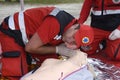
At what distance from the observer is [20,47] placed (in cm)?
282

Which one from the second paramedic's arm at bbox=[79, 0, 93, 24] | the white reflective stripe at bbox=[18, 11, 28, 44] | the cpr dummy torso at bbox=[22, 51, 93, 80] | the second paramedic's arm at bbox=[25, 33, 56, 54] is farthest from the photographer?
the second paramedic's arm at bbox=[79, 0, 93, 24]

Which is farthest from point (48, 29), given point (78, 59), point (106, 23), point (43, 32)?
point (106, 23)

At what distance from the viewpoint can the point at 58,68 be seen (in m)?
2.46

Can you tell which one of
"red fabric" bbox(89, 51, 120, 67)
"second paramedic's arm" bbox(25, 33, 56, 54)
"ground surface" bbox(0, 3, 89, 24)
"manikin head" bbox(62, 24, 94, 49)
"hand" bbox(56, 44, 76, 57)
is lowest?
"ground surface" bbox(0, 3, 89, 24)

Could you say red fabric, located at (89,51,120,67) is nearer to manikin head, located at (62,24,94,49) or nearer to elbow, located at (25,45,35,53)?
manikin head, located at (62,24,94,49)

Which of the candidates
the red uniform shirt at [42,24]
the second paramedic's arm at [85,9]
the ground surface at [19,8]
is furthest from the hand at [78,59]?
the ground surface at [19,8]

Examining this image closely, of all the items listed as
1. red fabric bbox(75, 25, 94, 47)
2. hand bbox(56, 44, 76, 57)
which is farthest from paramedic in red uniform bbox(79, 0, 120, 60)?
red fabric bbox(75, 25, 94, 47)

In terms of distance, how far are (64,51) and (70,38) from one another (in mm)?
189

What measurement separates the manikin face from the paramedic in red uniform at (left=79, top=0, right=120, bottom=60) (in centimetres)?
77

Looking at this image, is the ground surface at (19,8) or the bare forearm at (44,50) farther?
the ground surface at (19,8)

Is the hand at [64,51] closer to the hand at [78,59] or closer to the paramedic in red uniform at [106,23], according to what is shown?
the hand at [78,59]

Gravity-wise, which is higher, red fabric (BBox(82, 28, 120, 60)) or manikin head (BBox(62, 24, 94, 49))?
manikin head (BBox(62, 24, 94, 49))

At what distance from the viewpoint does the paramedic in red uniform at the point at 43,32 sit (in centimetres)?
260

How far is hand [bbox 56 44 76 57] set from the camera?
2.69 m
